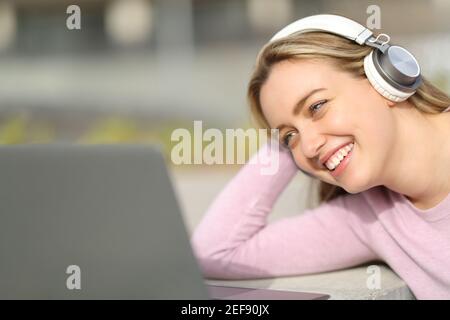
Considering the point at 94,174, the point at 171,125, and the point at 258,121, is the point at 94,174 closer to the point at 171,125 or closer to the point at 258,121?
the point at 258,121

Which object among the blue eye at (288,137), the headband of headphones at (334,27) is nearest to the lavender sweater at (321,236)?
the blue eye at (288,137)

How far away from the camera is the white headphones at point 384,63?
934mm

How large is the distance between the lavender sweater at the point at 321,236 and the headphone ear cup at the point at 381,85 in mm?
177

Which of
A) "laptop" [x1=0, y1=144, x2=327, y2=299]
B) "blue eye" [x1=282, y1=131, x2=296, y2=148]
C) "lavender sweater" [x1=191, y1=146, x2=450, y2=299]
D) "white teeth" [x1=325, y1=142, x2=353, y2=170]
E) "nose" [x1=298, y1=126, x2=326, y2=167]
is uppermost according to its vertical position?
"blue eye" [x1=282, y1=131, x2=296, y2=148]

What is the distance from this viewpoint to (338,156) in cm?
96

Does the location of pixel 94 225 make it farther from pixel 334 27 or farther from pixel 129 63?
pixel 129 63

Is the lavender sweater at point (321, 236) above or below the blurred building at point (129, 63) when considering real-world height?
below

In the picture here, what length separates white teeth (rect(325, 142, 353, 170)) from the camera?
0.96 m

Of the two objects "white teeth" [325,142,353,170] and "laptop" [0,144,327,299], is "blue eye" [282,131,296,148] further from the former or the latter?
"laptop" [0,144,327,299]

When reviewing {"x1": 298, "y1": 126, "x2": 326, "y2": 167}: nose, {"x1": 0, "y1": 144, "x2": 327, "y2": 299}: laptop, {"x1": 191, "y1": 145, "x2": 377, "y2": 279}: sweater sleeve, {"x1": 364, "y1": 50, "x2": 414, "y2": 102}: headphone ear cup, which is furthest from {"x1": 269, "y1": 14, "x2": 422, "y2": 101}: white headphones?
{"x1": 0, "y1": 144, "x2": 327, "y2": 299}: laptop

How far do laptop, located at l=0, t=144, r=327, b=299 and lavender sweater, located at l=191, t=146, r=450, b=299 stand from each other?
1.81ft

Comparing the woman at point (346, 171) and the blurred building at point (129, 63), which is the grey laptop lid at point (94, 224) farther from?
the blurred building at point (129, 63)

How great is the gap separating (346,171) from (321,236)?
0.73ft

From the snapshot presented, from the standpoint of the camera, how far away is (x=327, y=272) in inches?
44.9
